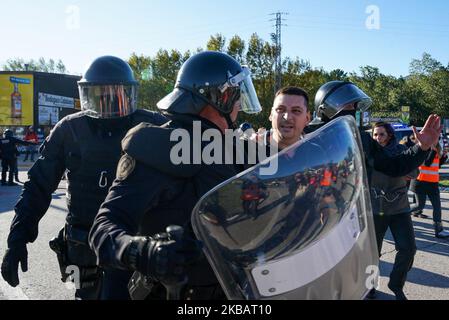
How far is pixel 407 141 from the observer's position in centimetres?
612

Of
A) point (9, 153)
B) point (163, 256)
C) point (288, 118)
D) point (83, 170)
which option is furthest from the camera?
point (9, 153)

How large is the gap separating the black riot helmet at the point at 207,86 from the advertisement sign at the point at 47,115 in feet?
104

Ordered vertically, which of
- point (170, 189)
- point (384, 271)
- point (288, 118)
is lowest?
point (384, 271)

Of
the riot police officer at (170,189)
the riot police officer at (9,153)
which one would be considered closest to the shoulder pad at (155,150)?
the riot police officer at (170,189)

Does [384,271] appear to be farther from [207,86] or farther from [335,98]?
[207,86]

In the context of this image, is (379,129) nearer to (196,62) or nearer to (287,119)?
(287,119)

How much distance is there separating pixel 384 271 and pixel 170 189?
3967 millimetres

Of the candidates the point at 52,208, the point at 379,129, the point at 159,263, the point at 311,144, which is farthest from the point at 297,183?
the point at 52,208

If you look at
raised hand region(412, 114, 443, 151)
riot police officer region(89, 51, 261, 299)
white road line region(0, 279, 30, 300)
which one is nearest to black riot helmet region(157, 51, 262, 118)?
riot police officer region(89, 51, 261, 299)

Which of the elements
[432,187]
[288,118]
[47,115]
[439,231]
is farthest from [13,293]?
[47,115]

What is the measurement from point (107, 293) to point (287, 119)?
1.67 m

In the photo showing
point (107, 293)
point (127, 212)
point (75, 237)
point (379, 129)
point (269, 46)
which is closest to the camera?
point (127, 212)

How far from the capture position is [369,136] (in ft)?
10.6

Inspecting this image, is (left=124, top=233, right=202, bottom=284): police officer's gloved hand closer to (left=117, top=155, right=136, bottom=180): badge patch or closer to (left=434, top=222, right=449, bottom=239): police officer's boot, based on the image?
(left=117, top=155, right=136, bottom=180): badge patch
